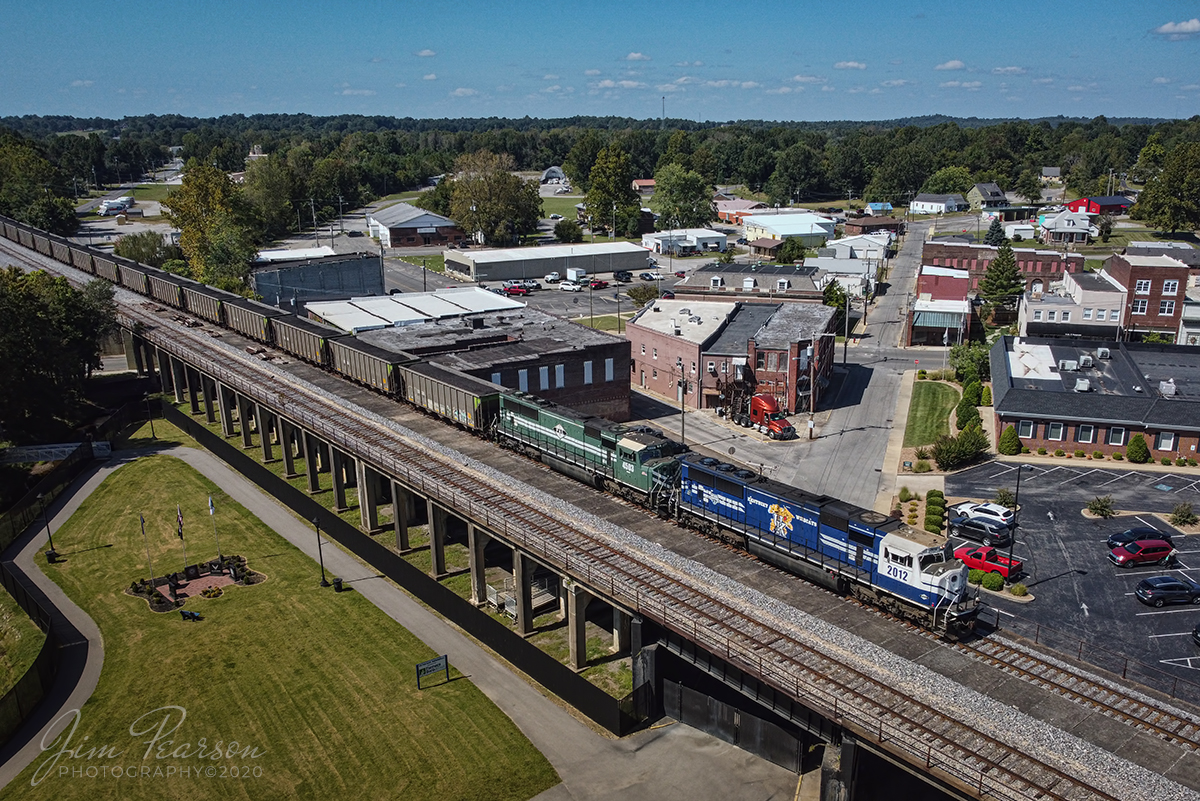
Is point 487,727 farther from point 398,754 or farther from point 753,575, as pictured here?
point 753,575

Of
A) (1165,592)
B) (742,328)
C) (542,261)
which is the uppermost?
(542,261)

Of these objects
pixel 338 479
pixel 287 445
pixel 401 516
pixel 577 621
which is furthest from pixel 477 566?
pixel 287 445

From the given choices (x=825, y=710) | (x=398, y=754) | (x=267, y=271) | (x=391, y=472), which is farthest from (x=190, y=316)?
(x=825, y=710)

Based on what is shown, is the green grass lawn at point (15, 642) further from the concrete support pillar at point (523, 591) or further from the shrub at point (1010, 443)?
the shrub at point (1010, 443)

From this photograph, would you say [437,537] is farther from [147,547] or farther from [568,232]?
[568,232]

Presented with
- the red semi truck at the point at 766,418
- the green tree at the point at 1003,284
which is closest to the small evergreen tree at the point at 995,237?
the green tree at the point at 1003,284
